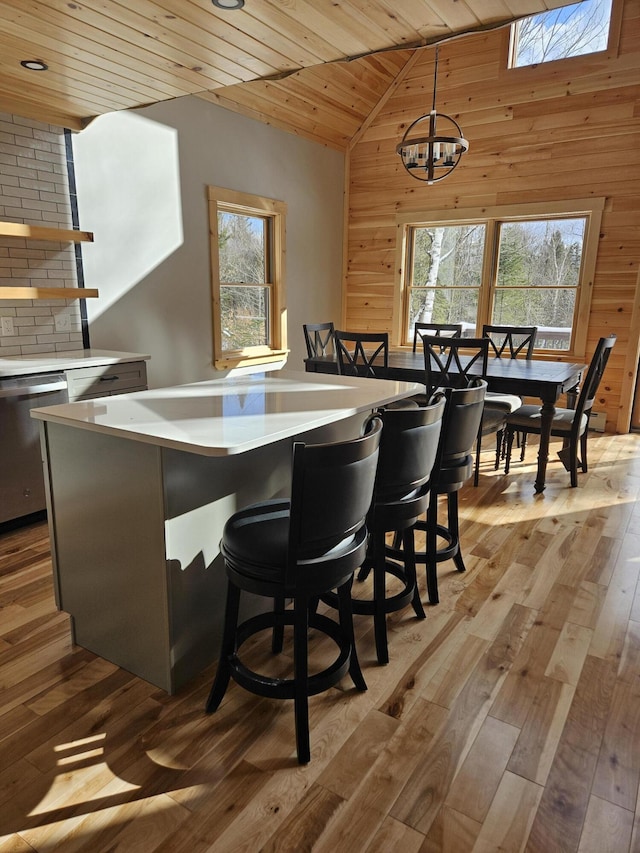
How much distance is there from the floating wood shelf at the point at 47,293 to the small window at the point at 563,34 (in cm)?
456

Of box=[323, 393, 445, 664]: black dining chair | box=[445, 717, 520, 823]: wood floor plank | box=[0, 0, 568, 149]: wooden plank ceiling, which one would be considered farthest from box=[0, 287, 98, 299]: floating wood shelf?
box=[445, 717, 520, 823]: wood floor plank

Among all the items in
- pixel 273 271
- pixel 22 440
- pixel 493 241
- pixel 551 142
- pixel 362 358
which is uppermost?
pixel 551 142

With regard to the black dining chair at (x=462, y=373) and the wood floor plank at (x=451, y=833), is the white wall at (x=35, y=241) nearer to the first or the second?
the black dining chair at (x=462, y=373)

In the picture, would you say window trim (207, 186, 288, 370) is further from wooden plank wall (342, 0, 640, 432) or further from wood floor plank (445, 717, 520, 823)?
wood floor plank (445, 717, 520, 823)

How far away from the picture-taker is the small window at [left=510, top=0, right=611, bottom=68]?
16.9 feet

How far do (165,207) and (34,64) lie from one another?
170cm

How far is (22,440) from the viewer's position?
3164mm

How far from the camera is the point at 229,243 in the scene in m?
5.39

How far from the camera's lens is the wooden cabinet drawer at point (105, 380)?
11.0ft

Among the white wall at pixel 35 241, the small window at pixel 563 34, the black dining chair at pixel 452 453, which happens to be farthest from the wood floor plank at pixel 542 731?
the small window at pixel 563 34

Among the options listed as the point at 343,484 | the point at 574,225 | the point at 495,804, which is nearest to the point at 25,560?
the point at 343,484

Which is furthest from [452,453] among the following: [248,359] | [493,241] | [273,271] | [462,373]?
[493,241]

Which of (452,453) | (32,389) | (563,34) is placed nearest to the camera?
(452,453)

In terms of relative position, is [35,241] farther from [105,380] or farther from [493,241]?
[493,241]
